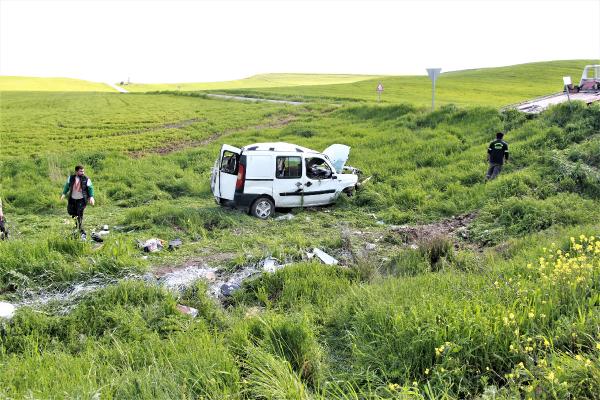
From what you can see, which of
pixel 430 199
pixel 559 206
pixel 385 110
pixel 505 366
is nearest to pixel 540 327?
pixel 505 366

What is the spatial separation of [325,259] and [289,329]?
10.6ft

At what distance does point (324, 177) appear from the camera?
1219 cm

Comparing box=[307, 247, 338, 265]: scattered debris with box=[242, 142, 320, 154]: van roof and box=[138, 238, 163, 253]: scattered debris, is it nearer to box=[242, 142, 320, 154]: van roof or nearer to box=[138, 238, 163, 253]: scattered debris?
box=[138, 238, 163, 253]: scattered debris

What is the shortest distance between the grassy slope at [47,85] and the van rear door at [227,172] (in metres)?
72.7

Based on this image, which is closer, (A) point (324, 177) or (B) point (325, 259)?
(B) point (325, 259)

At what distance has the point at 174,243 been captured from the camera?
9031 millimetres

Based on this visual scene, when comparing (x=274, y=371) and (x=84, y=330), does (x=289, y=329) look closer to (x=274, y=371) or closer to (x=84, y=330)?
(x=274, y=371)

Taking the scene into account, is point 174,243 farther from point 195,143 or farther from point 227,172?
point 195,143

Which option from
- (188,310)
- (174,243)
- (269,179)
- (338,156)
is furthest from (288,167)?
(188,310)

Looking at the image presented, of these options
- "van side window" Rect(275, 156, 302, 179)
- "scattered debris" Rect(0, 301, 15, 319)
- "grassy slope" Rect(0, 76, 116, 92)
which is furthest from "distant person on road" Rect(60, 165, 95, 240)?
"grassy slope" Rect(0, 76, 116, 92)

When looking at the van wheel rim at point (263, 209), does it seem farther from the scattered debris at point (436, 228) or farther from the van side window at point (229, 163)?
the scattered debris at point (436, 228)

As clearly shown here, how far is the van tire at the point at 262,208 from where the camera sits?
11.3 metres

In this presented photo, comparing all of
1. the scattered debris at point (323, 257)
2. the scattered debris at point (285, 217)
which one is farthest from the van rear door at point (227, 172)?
the scattered debris at point (323, 257)

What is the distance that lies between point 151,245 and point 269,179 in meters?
3.74
